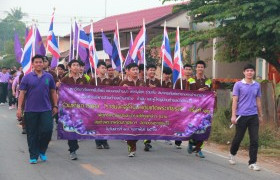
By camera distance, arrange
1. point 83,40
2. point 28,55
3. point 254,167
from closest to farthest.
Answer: point 254,167 → point 28,55 → point 83,40

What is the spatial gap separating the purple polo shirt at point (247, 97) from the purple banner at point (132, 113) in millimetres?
1161

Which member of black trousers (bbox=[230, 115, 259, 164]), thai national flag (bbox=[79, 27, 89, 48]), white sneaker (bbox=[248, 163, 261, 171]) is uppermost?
thai national flag (bbox=[79, 27, 89, 48])

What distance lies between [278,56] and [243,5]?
301 cm

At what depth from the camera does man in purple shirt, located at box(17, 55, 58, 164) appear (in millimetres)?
7906

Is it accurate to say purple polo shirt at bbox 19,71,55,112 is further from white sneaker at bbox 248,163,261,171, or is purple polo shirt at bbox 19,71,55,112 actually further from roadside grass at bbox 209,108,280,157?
roadside grass at bbox 209,108,280,157

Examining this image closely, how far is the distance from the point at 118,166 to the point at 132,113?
1.35 m

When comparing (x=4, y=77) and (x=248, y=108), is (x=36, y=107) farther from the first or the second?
(x=4, y=77)

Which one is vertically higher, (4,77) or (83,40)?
(83,40)

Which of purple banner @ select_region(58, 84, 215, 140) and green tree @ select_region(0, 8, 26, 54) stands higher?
green tree @ select_region(0, 8, 26, 54)

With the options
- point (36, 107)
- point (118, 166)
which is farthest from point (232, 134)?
point (36, 107)

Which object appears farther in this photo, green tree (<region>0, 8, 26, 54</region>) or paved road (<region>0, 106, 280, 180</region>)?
green tree (<region>0, 8, 26, 54</region>)

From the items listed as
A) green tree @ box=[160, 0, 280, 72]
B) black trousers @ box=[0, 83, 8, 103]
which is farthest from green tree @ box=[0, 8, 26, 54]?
green tree @ box=[160, 0, 280, 72]

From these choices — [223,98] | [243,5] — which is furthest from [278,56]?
[243,5]

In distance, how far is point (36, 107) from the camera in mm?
7945
